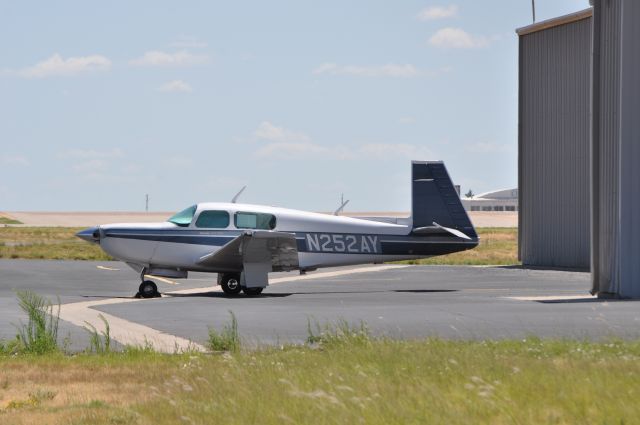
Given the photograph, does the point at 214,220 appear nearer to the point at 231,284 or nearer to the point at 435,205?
the point at 231,284

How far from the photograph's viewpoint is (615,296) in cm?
2358

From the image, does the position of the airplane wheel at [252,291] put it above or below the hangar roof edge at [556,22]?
below

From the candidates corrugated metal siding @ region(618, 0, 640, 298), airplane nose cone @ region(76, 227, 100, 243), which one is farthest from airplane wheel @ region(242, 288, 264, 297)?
corrugated metal siding @ region(618, 0, 640, 298)

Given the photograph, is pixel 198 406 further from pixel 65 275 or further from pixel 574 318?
pixel 65 275

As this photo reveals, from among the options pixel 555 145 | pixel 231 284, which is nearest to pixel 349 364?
pixel 231 284

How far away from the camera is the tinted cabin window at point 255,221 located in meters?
26.7

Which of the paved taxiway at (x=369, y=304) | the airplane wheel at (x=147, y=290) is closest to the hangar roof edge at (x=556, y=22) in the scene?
the paved taxiway at (x=369, y=304)

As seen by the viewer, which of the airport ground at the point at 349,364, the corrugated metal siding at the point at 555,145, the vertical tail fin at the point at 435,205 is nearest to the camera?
the airport ground at the point at 349,364

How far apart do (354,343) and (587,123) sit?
26893 millimetres

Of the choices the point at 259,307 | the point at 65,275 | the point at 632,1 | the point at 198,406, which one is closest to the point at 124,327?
the point at 259,307

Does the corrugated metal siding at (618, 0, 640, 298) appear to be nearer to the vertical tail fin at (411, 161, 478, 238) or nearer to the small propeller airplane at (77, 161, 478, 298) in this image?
the small propeller airplane at (77, 161, 478, 298)

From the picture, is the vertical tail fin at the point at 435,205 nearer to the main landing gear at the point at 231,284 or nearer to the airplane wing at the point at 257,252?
the airplane wing at the point at 257,252

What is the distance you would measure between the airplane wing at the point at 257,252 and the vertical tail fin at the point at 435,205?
384 cm

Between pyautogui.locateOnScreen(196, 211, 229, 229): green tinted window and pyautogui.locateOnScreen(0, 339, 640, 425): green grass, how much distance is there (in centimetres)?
1302
